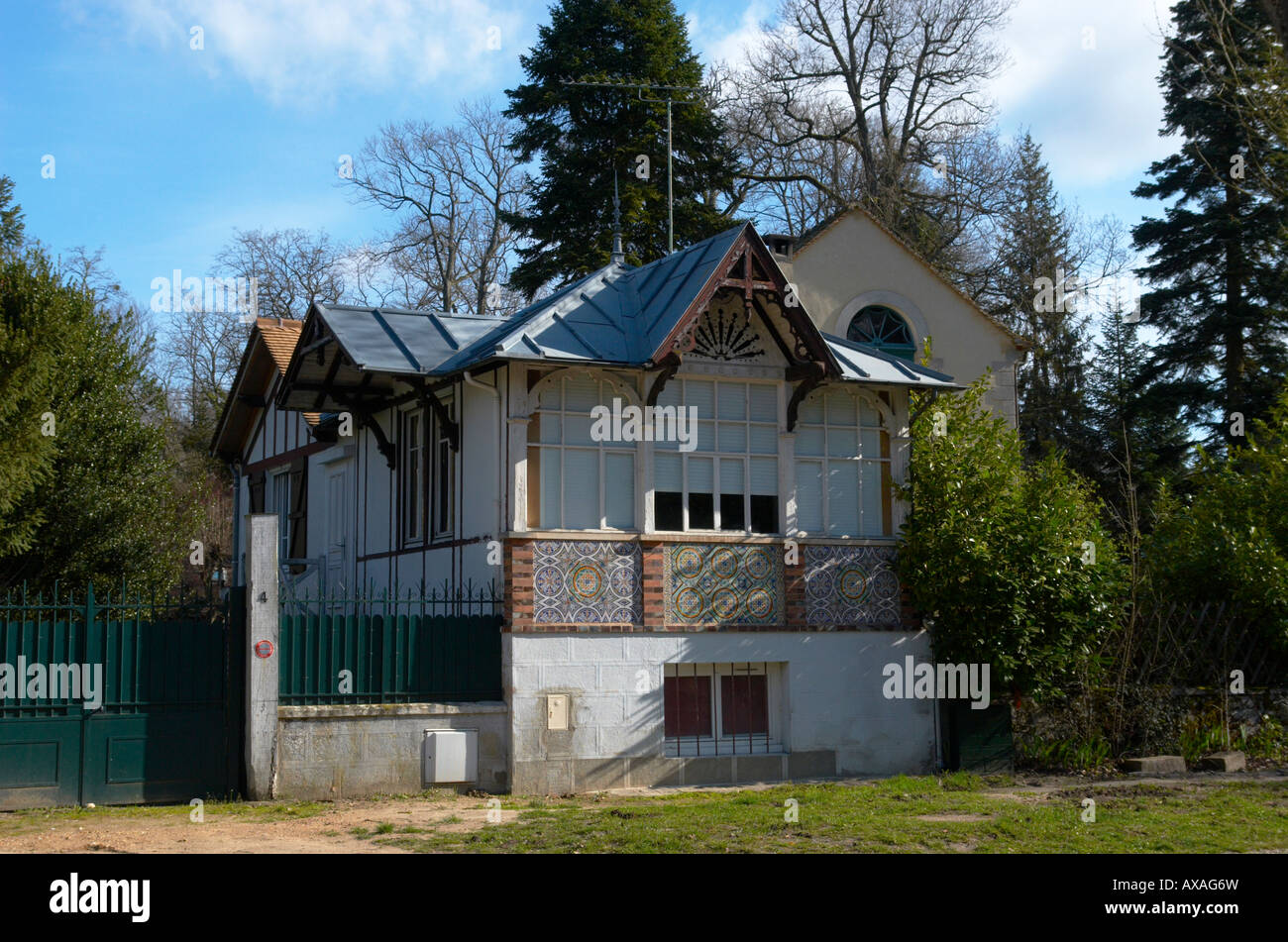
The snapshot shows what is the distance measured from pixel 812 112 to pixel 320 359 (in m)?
21.6

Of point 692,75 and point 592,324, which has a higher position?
point 692,75

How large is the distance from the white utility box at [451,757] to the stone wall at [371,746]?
3.0 inches

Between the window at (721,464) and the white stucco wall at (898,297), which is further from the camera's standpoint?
the white stucco wall at (898,297)

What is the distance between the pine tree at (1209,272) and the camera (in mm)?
30469

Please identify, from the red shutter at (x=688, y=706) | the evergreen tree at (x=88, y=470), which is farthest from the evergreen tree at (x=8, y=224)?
the red shutter at (x=688, y=706)

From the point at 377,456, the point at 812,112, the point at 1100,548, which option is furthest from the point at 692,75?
the point at 1100,548

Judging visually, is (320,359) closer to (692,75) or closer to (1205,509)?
(1205,509)

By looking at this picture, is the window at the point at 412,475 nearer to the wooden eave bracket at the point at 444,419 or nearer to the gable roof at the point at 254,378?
the wooden eave bracket at the point at 444,419

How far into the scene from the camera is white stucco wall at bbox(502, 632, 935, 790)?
15.5m

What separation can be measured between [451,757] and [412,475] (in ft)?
16.2

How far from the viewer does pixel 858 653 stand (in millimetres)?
17328

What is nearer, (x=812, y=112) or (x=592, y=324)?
(x=592, y=324)

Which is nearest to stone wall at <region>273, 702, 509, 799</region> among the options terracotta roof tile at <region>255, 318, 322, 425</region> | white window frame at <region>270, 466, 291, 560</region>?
white window frame at <region>270, 466, 291, 560</region>

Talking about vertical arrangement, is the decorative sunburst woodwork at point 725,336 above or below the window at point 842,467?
above
